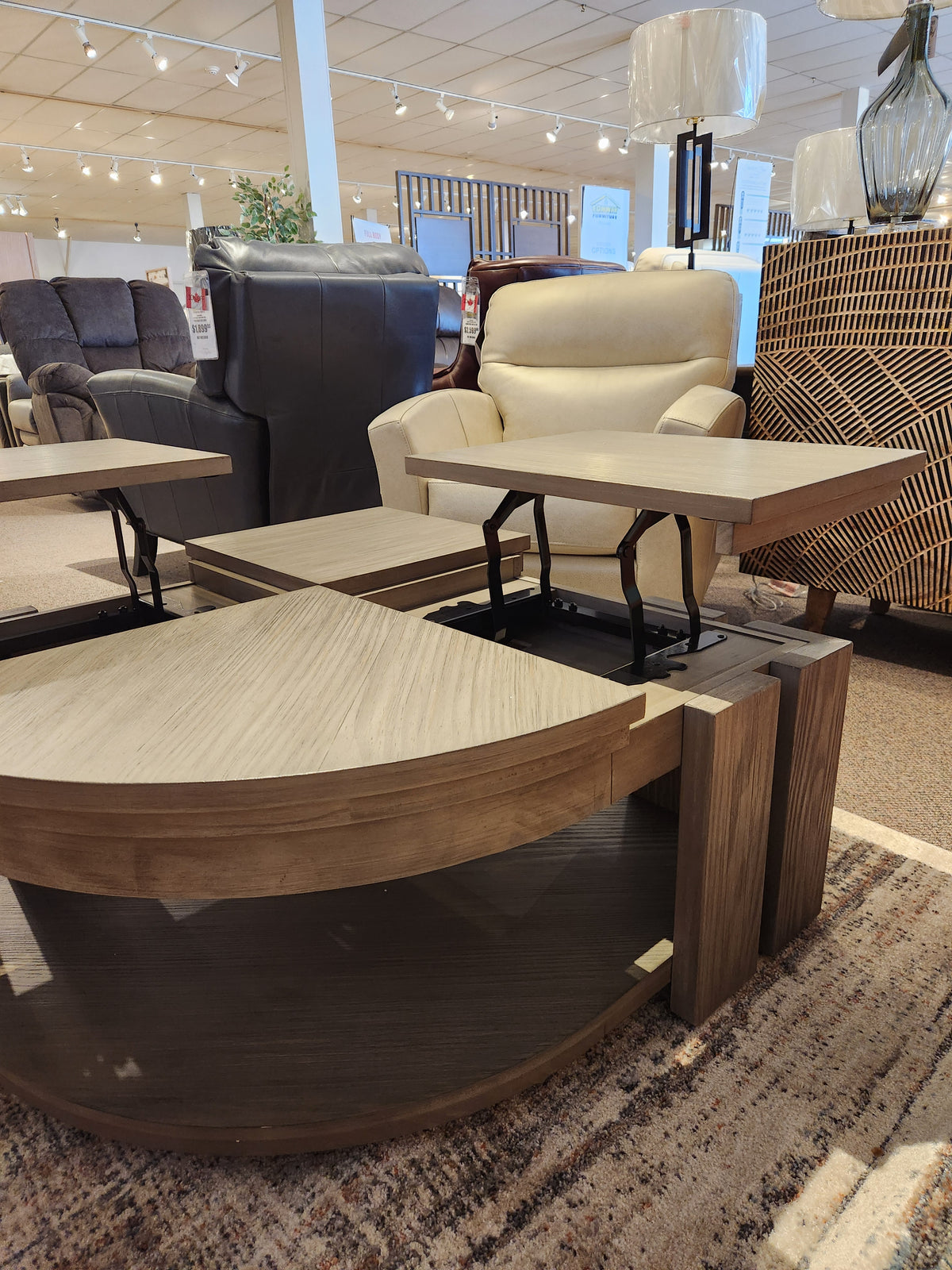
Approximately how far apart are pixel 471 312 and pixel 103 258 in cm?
1301

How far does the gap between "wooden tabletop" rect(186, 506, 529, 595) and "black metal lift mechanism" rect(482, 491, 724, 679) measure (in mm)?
136

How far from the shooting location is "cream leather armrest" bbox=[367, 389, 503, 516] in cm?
208

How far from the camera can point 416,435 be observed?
6.81ft

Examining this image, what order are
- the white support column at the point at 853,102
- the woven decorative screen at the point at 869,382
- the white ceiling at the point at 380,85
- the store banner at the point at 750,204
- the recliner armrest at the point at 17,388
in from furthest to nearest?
the white support column at the point at 853,102
the store banner at the point at 750,204
the recliner armrest at the point at 17,388
the white ceiling at the point at 380,85
the woven decorative screen at the point at 869,382

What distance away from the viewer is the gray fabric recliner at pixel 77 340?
4453 mm

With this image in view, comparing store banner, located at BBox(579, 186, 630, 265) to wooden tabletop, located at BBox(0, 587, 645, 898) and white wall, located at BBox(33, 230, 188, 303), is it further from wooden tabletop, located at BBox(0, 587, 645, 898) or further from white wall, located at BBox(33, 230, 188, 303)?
white wall, located at BBox(33, 230, 188, 303)

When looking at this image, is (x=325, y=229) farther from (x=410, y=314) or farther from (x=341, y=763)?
(x=341, y=763)

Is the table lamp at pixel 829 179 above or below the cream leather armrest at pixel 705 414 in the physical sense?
above

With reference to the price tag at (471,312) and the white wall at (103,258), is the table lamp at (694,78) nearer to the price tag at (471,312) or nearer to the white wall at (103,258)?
the price tag at (471,312)

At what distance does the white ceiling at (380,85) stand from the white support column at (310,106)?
2.31 ft

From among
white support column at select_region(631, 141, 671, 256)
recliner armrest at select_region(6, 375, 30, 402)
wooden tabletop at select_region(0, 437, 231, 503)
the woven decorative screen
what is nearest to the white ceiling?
white support column at select_region(631, 141, 671, 256)

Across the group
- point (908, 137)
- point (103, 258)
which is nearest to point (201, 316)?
point (908, 137)

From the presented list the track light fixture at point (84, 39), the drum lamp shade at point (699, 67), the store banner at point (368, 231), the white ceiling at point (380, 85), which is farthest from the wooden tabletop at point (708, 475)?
the track light fixture at point (84, 39)

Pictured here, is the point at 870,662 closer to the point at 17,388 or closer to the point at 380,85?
the point at 17,388
